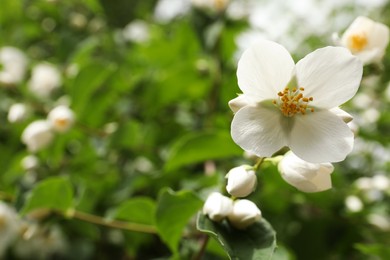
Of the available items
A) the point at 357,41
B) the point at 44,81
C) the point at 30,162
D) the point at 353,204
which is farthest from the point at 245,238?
the point at 44,81

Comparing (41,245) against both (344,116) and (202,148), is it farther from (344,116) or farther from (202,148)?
(344,116)

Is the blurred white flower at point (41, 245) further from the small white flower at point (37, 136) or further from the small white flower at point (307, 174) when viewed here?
the small white flower at point (307, 174)

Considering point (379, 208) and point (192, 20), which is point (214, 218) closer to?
point (379, 208)

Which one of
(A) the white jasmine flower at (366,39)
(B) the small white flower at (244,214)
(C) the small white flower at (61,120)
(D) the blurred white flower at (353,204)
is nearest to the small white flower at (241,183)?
(B) the small white flower at (244,214)

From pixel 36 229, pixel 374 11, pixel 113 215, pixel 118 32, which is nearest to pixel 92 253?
pixel 36 229

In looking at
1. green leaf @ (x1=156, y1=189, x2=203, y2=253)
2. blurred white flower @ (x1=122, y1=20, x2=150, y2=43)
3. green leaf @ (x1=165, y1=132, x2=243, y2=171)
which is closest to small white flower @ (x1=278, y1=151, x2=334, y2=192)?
green leaf @ (x1=156, y1=189, x2=203, y2=253)

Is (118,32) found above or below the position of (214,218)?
below

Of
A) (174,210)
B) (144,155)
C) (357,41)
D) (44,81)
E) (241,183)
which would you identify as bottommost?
(144,155)
